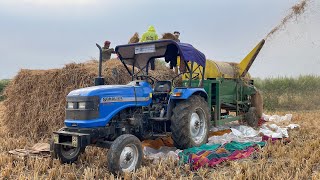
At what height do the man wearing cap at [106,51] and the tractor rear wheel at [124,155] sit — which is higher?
the man wearing cap at [106,51]

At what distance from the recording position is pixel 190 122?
6449 millimetres

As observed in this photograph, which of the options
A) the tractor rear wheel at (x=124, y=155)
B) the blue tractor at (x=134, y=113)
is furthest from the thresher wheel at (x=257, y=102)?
the tractor rear wheel at (x=124, y=155)

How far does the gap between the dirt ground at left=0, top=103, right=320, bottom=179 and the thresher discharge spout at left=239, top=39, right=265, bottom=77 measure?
3.85m

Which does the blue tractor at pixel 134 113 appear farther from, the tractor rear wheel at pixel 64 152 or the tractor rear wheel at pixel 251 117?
the tractor rear wheel at pixel 251 117

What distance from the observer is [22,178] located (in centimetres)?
469

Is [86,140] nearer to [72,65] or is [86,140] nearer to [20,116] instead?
[72,65]

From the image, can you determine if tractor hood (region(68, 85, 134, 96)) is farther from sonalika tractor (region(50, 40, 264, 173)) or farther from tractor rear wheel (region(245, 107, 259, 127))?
tractor rear wheel (region(245, 107, 259, 127))

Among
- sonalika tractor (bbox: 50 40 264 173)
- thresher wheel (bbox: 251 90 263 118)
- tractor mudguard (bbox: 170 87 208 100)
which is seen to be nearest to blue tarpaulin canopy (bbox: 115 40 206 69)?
sonalika tractor (bbox: 50 40 264 173)

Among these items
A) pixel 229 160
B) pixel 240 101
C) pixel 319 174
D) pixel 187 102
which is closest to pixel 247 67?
pixel 240 101

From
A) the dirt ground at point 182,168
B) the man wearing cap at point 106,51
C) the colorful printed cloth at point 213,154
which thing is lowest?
the dirt ground at point 182,168

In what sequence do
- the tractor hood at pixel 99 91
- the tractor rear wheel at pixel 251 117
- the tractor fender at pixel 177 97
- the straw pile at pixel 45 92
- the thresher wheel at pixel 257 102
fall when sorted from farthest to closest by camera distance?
the thresher wheel at pixel 257 102 < the tractor rear wheel at pixel 251 117 < the straw pile at pixel 45 92 < the tractor fender at pixel 177 97 < the tractor hood at pixel 99 91

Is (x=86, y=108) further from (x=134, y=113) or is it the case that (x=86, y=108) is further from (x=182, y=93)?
(x=182, y=93)

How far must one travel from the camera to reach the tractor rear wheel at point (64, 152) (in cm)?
560

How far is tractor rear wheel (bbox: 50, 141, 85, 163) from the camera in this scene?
5.60 metres
